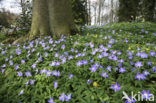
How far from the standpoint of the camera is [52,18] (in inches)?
144

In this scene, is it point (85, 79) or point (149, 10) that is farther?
point (149, 10)

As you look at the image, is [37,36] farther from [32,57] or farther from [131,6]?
[131,6]

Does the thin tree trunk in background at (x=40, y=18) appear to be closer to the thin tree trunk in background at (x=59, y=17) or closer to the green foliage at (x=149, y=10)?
the thin tree trunk in background at (x=59, y=17)

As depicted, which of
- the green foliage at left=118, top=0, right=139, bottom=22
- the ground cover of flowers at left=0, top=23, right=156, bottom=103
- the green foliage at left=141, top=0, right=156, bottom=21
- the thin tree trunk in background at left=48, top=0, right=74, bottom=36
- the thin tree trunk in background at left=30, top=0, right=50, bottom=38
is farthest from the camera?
the green foliage at left=118, top=0, right=139, bottom=22

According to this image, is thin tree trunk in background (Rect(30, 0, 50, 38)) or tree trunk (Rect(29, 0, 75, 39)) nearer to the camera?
tree trunk (Rect(29, 0, 75, 39))

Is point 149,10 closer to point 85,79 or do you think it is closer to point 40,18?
point 40,18

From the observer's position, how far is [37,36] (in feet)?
12.5

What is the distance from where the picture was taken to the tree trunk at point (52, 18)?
3571mm

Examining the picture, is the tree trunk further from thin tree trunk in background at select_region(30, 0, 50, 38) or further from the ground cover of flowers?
the ground cover of flowers

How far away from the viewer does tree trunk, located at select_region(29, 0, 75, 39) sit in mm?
3571

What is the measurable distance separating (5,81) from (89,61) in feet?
5.71

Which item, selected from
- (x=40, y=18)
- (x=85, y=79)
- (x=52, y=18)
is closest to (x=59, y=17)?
(x=52, y=18)

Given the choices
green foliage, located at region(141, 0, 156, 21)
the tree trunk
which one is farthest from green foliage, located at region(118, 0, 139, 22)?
the tree trunk

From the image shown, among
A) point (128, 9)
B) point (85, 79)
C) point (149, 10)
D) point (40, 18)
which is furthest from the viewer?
point (128, 9)
